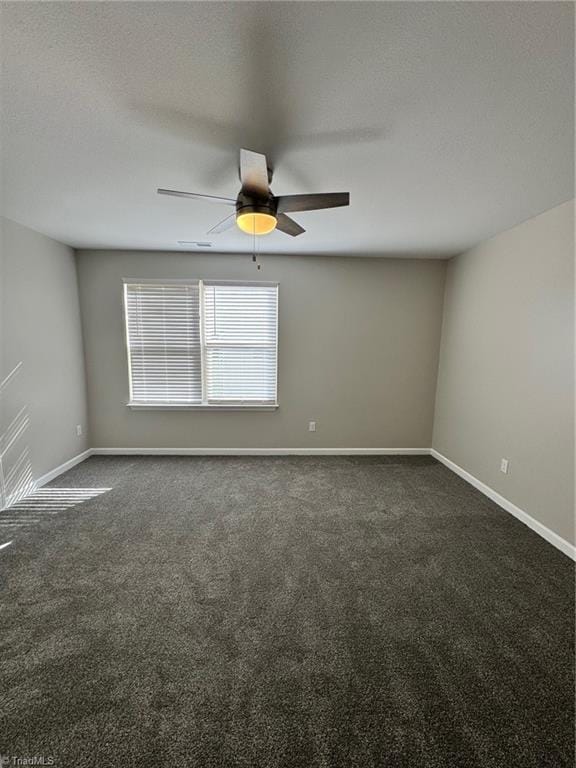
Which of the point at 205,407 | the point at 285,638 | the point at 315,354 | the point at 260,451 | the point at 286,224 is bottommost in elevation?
the point at 285,638

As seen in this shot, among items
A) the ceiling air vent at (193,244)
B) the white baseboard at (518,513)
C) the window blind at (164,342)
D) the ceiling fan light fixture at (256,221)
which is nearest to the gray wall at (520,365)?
the white baseboard at (518,513)

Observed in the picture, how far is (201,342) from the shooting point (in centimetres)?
379

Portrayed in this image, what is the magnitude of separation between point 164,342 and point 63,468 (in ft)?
5.82

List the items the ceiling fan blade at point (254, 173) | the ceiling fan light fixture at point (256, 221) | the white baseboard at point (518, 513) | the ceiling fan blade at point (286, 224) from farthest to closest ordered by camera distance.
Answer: the white baseboard at point (518, 513) < the ceiling fan blade at point (286, 224) < the ceiling fan light fixture at point (256, 221) < the ceiling fan blade at point (254, 173)

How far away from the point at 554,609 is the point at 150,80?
127 inches

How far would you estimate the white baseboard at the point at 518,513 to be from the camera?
2222 millimetres

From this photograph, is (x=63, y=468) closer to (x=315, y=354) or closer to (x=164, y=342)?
(x=164, y=342)

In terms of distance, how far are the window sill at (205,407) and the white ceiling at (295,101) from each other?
2230 millimetres

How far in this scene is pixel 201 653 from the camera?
1.47 metres

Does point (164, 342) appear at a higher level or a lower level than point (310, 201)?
lower

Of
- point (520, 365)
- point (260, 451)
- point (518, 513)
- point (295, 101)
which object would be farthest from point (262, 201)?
point (518, 513)

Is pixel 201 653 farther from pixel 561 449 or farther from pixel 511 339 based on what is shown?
pixel 511 339

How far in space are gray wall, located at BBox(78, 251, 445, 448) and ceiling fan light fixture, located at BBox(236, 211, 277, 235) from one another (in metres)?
2.00

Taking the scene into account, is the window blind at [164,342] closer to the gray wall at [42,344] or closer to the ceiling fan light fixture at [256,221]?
the gray wall at [42,344]
